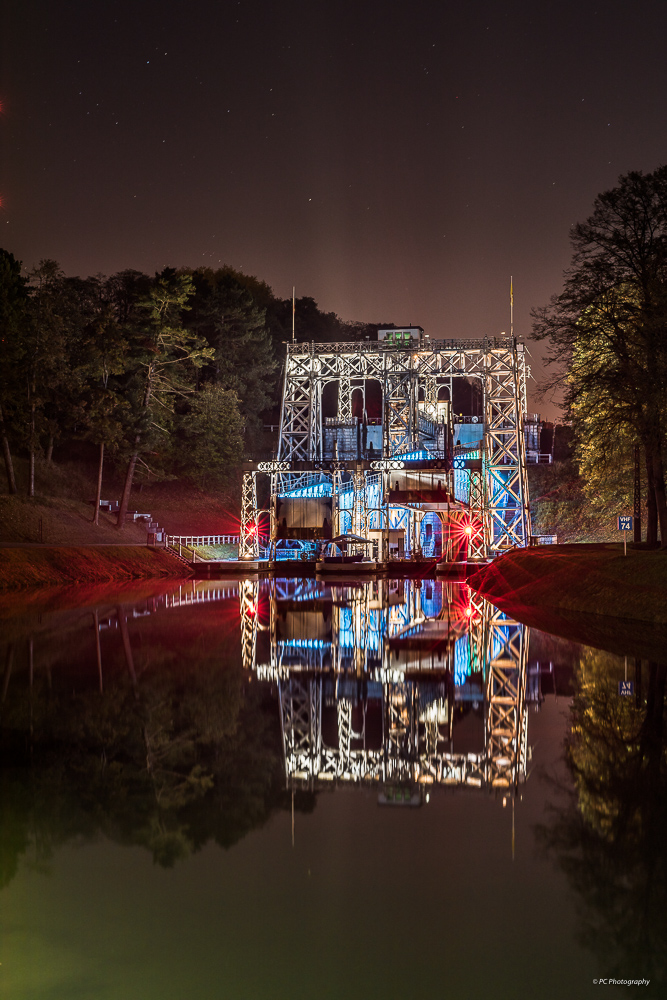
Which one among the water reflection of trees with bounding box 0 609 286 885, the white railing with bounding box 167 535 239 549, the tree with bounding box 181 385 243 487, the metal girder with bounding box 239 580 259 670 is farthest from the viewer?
the tree with bounding box 181 385 243 487

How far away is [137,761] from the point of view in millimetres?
9102

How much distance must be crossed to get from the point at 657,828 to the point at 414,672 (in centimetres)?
858

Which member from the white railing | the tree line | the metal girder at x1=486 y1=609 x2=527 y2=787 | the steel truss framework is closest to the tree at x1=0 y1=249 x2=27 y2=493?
the tree line

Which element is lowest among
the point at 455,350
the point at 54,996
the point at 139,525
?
the point at 54,996

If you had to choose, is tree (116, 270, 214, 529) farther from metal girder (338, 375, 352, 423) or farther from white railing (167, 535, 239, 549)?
metal girder (338, 375, 352, 423)

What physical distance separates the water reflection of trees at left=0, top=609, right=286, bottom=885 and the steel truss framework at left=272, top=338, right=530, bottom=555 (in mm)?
45726

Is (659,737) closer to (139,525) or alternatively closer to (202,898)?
(202,898)

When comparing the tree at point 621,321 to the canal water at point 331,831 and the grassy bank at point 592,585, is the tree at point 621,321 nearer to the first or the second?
the grassy bank at point 592,585

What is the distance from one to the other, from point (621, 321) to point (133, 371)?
47181mm

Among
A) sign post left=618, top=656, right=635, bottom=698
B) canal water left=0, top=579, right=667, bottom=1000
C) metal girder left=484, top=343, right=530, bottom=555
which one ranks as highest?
metal girder left=484, top=343, right=530, bottom=555

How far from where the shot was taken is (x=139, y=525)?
6381 cm

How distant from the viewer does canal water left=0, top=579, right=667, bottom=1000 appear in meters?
4.80

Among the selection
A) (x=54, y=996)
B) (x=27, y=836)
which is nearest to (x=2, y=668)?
(x=27, y=836)

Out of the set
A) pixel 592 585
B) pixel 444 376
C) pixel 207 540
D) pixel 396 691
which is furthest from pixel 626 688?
pixel 207 540
